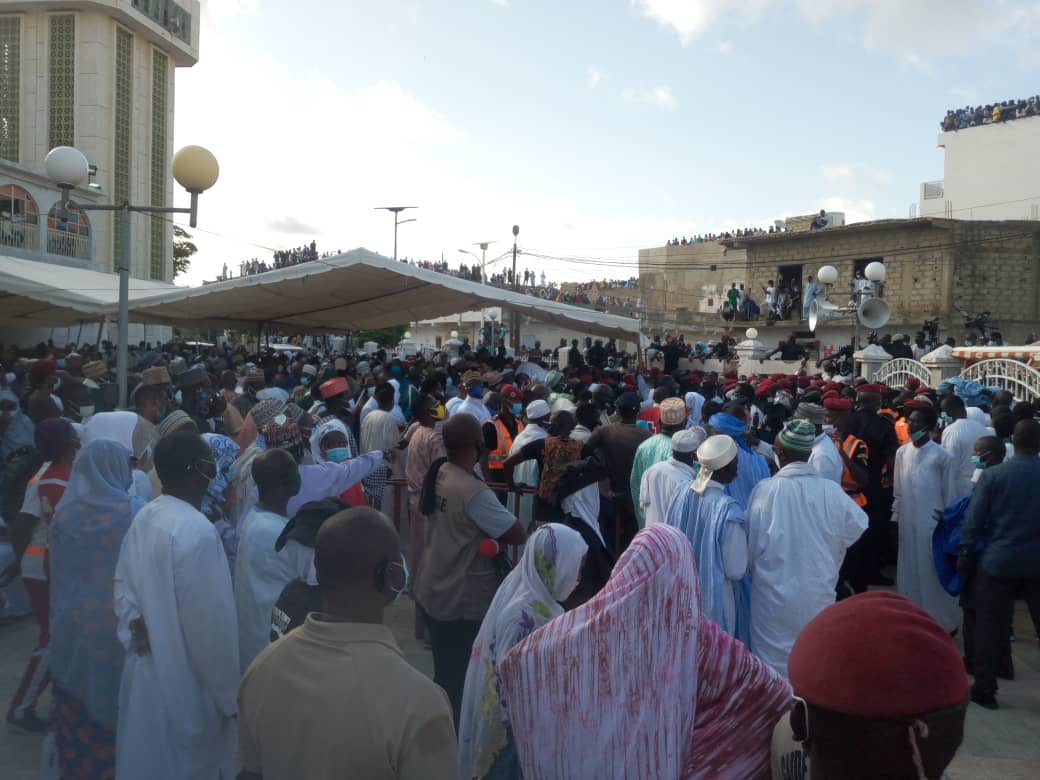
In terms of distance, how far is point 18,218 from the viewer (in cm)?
2509

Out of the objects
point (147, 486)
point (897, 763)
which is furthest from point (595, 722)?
point (147, 486)

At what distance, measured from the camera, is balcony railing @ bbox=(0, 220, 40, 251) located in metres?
24.5

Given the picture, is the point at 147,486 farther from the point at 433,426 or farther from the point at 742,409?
the point at 742,409

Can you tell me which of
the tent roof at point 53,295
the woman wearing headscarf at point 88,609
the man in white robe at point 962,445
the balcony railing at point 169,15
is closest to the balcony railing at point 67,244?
the balcony railing at point 169,15

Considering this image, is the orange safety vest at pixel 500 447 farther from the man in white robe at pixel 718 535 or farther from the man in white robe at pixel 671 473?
the man in white robe at pixel 718 535

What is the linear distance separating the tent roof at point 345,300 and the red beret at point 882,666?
10.1m

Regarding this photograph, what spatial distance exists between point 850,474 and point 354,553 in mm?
5078

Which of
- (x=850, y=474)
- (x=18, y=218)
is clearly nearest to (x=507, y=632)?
(x=850, y=474)

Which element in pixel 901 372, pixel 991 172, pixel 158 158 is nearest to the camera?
pixel 901 372

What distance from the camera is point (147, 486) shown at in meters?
4.72

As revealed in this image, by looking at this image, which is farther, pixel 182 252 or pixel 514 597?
pixel 182 252

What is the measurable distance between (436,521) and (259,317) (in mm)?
13276

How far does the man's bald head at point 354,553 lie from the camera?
2.09 m

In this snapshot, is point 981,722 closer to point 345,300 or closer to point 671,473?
point 671,473
